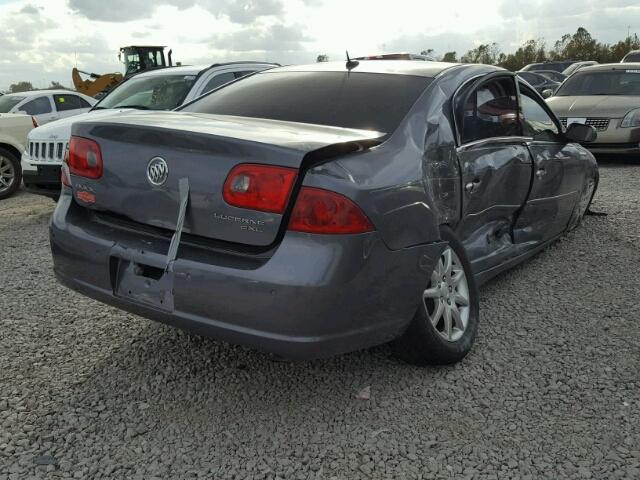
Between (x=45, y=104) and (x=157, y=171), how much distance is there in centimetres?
1019

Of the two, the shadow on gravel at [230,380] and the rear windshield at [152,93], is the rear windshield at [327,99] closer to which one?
the shadow on gravel at [230,380]

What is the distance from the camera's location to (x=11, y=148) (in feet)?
31.6

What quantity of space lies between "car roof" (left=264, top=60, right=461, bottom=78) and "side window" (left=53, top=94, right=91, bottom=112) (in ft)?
29.4

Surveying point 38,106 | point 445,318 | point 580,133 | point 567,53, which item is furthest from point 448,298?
point 567,53

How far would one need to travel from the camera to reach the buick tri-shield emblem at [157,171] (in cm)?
280

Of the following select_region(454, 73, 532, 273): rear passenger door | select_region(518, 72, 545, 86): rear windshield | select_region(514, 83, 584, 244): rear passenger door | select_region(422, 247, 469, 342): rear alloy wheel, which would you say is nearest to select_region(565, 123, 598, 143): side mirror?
select_region(514, 83, 584, 244): rear passenger door

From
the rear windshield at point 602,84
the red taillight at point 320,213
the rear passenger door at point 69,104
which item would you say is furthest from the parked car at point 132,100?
the rear windshield at point 602,84

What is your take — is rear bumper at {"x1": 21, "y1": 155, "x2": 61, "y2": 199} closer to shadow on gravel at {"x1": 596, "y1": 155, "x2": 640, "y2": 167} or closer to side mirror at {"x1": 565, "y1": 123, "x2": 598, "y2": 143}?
side mirror at {"x1": 565, "y1": 123, "x2": 598, "y2": 143}

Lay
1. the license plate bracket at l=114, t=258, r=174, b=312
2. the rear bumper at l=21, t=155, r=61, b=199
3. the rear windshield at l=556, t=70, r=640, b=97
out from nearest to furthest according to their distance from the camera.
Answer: the license plate bracket at l=114, t=258, r=174, b=312
the rear bumper at l=21, t=155, r=61, b=199
the rear windshield at l=556, t=70, r=640, b=97

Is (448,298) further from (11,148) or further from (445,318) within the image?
(11,148)

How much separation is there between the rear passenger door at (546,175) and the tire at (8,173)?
25.2 feet

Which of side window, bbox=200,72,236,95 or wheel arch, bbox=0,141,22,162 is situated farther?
wheel arch, bbox=0,141,22,162

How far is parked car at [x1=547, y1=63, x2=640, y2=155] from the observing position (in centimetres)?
987

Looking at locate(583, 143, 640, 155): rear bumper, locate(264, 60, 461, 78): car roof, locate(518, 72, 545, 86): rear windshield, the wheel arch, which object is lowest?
locate(583, 143, 640, 155): rear bumper
